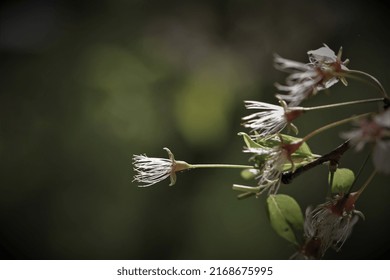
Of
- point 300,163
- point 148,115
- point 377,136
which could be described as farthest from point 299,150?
point 148,115

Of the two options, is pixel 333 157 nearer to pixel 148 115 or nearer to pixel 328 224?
pixel 328 224

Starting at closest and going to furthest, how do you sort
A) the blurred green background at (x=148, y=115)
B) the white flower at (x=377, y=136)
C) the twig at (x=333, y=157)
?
the white flower at (x=377, y=136), the twig at (x=333, y=157), the blurred green background at (x=148, y=115)

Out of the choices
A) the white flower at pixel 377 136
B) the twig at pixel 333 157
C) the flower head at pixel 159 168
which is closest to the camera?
the white flower at pixel 377 136

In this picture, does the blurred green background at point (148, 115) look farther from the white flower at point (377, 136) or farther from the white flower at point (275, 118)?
the white flower at point (377, 136)

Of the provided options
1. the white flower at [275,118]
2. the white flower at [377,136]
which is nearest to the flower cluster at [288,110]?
the white flower at [275,118]

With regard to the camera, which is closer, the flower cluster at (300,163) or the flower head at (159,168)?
the flower cluster at (300,163)
